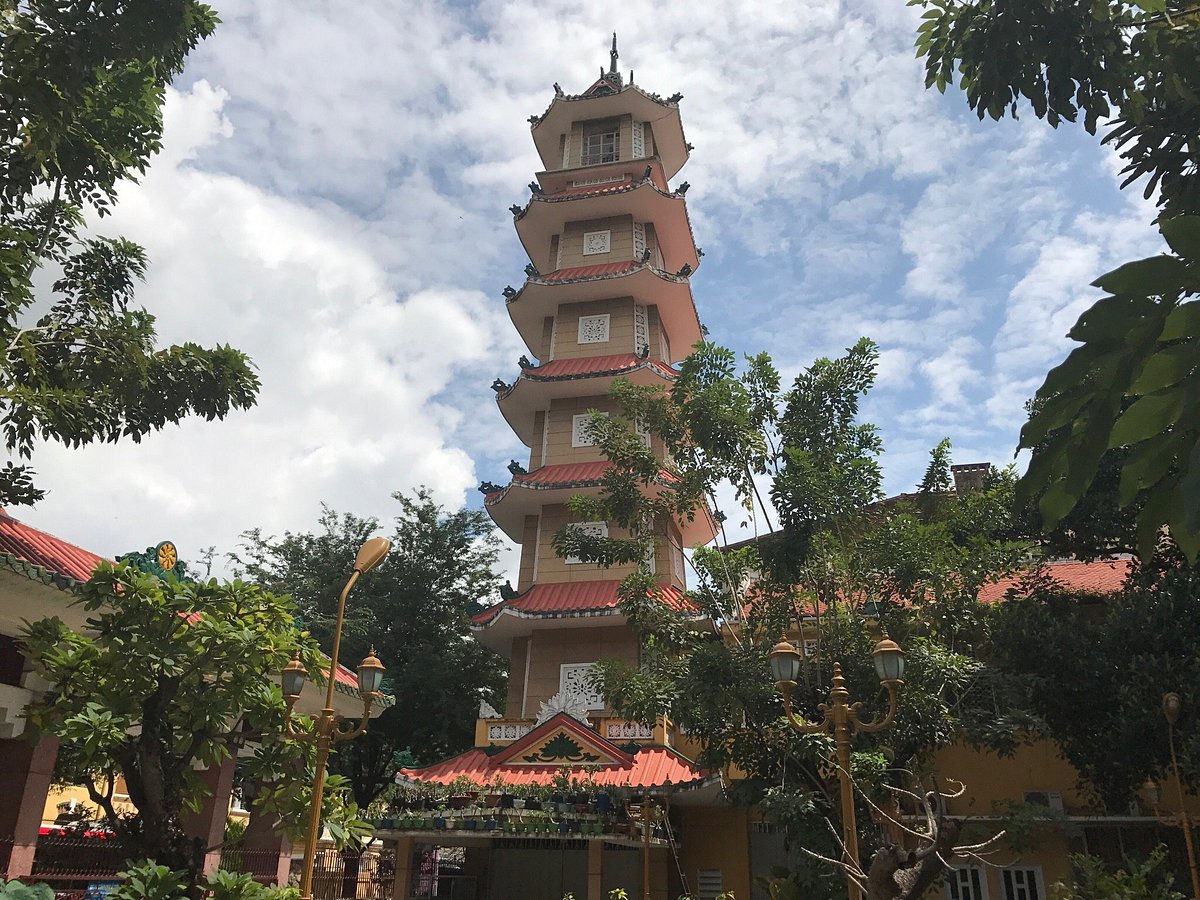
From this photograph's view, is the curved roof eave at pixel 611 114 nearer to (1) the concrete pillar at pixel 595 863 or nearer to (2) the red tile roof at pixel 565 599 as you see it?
(2) the red tile roof at pixel 565 599

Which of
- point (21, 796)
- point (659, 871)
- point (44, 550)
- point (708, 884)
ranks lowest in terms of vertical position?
point (708, 884)

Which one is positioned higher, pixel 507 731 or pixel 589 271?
pixel 589 271

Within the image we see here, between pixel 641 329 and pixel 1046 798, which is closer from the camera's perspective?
pixel 1046 798

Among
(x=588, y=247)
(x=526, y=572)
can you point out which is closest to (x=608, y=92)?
(x=588, y=247)

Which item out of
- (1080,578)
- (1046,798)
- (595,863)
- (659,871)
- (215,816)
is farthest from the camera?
(1080,578)

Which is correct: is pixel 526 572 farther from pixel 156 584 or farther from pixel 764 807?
pixel 156 584

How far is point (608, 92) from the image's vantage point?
1040 inches

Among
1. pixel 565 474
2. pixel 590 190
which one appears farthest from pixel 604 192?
pixel 565 474

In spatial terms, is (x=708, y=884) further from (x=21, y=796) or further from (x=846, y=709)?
(x=21, y=796)

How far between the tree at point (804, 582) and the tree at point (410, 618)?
34.1ft

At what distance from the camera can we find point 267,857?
13.9 metres

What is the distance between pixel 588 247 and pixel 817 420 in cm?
Answer: 1345

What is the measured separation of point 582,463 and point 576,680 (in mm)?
5500

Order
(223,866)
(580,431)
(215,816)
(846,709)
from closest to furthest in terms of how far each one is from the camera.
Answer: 1. (846,709)
2. (215,816)
3. (223,866)
4. (580,431)
